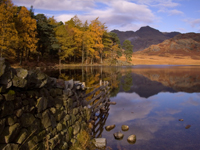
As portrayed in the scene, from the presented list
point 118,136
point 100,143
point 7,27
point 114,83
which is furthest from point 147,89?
point 7,27

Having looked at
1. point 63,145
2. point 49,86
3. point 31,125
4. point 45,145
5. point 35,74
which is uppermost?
point 35,74

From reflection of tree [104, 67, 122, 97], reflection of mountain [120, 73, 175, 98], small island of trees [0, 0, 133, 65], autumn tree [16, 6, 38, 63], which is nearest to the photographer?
reflection of tree [104, 67, 122, 97]

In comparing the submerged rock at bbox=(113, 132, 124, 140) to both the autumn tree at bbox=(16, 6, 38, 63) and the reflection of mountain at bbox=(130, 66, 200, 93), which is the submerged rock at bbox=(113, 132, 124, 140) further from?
the autumn tree at bbox=(16, 6, 38, 63)

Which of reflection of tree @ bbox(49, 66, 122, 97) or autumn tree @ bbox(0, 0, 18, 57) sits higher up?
autumn tree @ bbox(0, 0, 18, 57)

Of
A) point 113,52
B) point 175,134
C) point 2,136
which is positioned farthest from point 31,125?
point 113,52

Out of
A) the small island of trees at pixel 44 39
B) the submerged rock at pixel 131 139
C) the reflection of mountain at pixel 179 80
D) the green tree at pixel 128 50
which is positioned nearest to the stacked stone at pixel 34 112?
the submerged rock at pixel 131 139

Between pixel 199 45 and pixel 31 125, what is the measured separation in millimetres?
193254

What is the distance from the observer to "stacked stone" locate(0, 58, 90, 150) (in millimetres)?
3736

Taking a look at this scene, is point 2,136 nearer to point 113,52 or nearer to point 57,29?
point 57,29

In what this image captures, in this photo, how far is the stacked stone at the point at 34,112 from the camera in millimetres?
3736

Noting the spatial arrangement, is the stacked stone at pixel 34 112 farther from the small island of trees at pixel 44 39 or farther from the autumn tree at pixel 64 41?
the autumn tree at pixel 64 41

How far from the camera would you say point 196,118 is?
10.0m

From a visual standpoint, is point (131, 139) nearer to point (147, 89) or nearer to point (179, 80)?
point (147, 89)

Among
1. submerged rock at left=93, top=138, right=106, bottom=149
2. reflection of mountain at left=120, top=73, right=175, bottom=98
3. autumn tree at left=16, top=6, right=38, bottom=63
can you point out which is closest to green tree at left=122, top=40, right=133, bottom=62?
autumn tree at left=16, top=6, right=38, bottom=63
